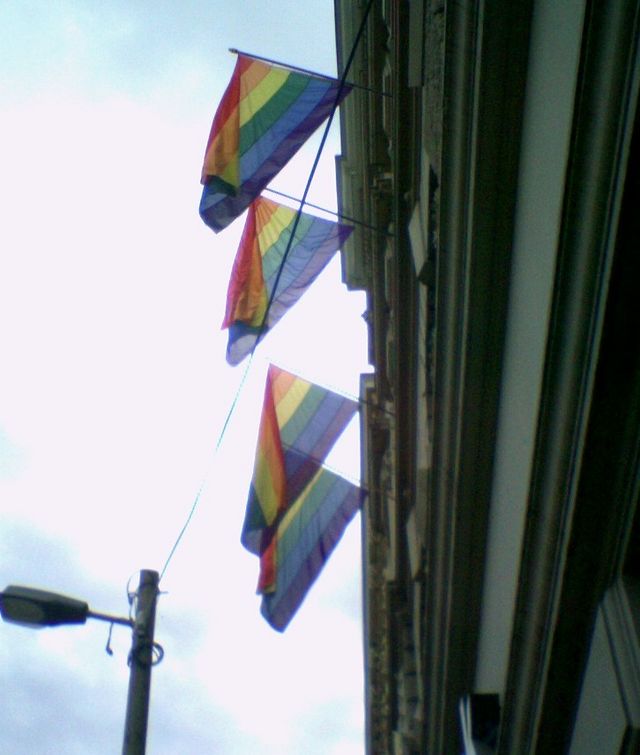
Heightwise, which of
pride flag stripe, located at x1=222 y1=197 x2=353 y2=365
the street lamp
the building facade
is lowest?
the street lamp

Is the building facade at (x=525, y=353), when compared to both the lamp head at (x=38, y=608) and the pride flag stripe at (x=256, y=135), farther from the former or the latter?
the lamp head at (x=38, y=608)

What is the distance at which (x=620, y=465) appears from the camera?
5840 mm

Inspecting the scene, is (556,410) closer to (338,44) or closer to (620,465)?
(620,465)

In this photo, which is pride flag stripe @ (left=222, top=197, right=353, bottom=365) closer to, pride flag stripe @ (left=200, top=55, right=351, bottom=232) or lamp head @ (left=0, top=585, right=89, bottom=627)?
pride flag stripe @ (left=200, top=55, right=351, bottom=232)

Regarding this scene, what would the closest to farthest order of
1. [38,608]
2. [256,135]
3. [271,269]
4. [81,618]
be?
1. [38,608]
2. [81,618]
3. [256,135]
4. [271,269]

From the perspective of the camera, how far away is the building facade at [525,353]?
548 cm

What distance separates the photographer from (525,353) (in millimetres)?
7438

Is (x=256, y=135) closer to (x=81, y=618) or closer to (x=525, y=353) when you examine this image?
(x=525, y=353)

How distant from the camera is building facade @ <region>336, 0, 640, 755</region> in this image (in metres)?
5.48

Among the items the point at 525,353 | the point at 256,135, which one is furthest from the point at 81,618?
the point at 256,135

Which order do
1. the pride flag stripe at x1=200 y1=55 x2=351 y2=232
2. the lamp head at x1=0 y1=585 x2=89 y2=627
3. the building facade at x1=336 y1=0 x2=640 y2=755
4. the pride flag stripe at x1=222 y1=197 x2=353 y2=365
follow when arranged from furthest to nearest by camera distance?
the pride flag stripe at x1=222 y1=197 x2=353 y2=365
the pride flag stripe at x1=200 y1=55 x2=351 y2=232
the lamp head at x1=0 y1=585 x2=89 y2=627
the building facade at x1=336 y1=0 x2=640 y2=755

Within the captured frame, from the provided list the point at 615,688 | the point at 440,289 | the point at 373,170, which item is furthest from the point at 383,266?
the point at 615,688

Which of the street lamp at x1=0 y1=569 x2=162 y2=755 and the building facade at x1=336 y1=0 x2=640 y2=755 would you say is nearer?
the building facade at x1=336 y1=0 x2=640 y2=755

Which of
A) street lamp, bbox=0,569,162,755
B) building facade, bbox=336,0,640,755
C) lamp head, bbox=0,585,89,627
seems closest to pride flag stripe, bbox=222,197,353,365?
building facade, bbox=336,0,640,755
